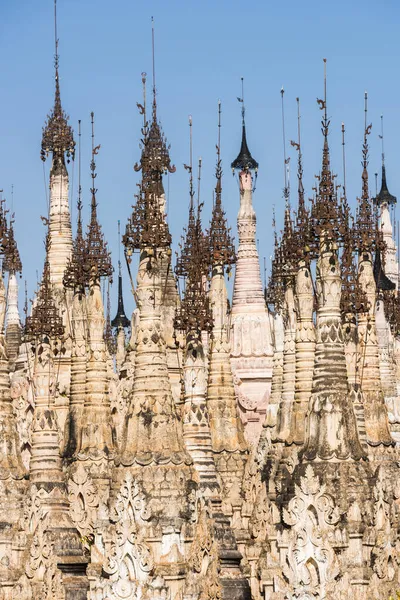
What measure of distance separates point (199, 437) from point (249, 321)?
3324 centimetres

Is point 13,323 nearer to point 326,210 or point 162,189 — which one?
point 162,189

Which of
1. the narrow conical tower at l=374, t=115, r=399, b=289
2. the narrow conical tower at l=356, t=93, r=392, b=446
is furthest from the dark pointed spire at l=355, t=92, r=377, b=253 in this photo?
the narrow conical tower at l=374, t=115, r=399, b=289

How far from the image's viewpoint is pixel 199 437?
52.8m

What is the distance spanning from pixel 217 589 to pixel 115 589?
252 cm

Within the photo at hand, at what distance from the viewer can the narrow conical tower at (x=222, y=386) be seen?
57.5m

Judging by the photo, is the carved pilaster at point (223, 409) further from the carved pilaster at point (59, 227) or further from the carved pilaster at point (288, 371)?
the carved pilaster at point (59, 227)

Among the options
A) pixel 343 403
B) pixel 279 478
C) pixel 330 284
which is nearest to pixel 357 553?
pixel 343 403

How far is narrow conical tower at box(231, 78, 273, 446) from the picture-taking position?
82625mm

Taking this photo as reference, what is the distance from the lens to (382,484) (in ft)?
155

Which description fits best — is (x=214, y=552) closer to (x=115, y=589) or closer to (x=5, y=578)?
(x=115, y=589)

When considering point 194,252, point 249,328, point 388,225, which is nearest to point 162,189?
point 194,252

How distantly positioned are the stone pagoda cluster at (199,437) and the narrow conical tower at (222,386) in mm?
51

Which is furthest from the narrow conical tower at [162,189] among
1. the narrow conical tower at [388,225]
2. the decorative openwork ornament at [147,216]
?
the narrow conical tower at [388,225]

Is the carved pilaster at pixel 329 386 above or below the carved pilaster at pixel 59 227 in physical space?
below
